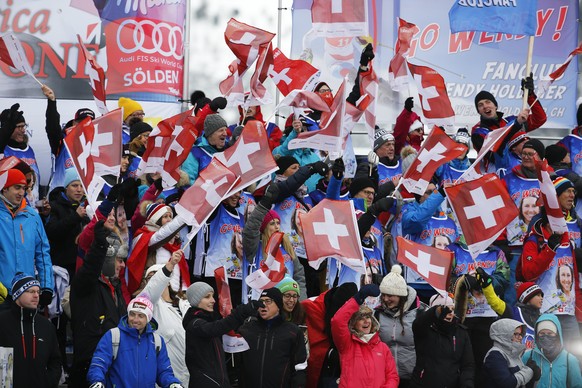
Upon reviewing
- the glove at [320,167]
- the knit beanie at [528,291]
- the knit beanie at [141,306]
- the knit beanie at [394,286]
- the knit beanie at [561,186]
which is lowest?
the knit beanie at [528,291]

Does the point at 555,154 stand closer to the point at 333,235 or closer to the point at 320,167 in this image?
the point at 320,167

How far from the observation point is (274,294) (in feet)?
38.2

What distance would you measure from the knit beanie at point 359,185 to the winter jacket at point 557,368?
2.34 m

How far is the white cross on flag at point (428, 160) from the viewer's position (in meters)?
12.9

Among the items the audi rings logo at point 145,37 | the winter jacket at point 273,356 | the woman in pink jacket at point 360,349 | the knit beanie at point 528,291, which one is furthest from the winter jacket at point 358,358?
the audi rings logo at point 145,37

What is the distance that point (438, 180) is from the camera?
48.7 feet

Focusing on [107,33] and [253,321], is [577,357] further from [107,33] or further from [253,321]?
[107,33]

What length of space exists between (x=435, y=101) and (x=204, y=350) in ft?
15.2

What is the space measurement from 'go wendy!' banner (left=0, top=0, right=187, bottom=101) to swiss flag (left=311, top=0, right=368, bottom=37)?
2.48 meters

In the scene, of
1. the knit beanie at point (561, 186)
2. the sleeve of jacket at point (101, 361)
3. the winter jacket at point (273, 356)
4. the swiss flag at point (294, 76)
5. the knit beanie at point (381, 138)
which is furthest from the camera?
the swiss flag at point (294, 76)

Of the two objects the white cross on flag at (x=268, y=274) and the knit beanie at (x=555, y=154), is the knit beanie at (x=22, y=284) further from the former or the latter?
the knit beanie at (x=555, y=154)

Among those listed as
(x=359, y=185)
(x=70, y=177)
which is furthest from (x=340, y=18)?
(x=70, y=177)

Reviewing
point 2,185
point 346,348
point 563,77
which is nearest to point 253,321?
point 346,348

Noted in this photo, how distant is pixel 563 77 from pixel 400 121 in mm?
3194
